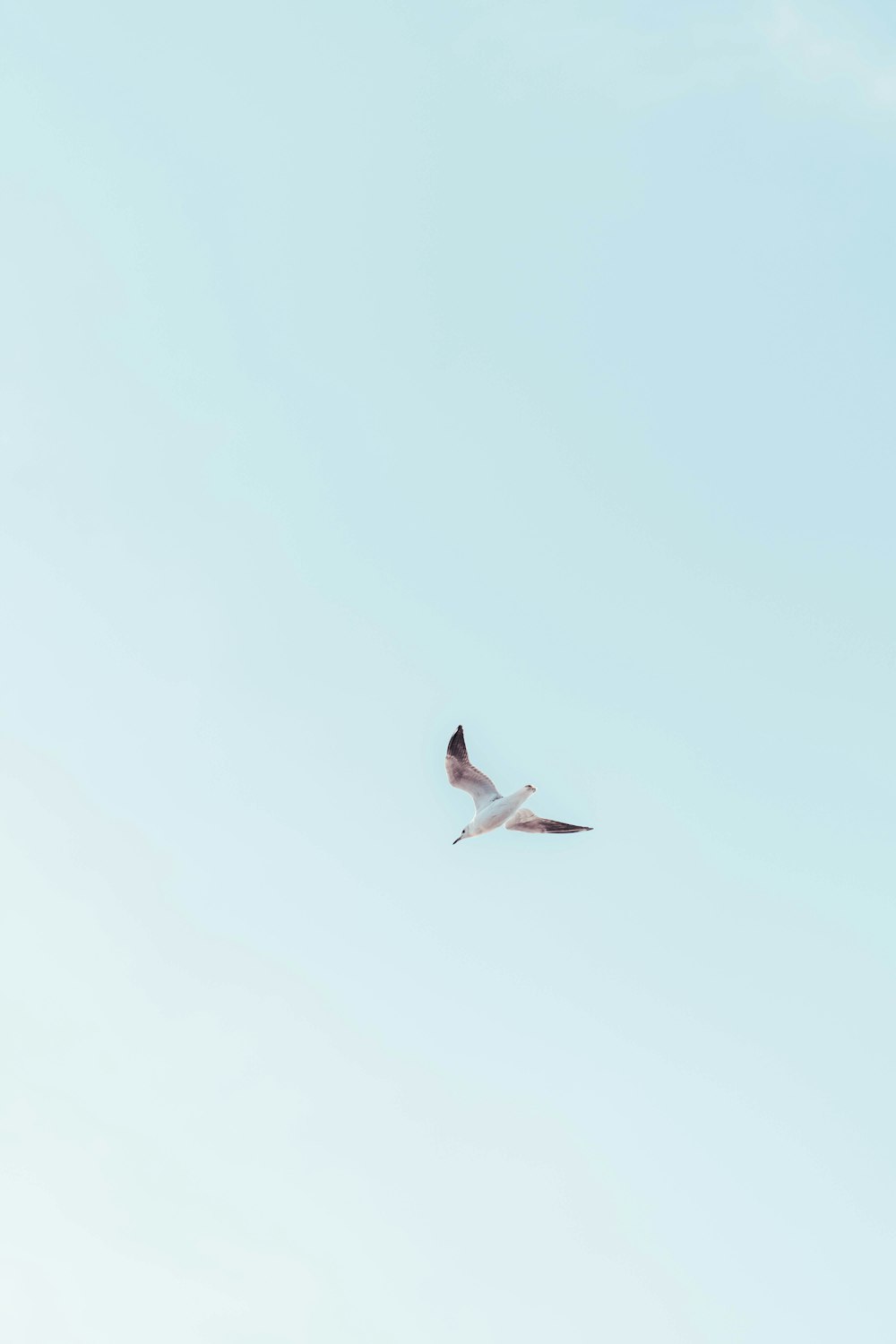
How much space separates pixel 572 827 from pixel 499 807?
132 inches

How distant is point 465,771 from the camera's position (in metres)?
63.1

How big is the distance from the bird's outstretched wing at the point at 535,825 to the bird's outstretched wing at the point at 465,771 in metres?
1.30

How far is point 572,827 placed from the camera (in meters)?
62.8

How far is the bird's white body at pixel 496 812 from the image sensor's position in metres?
60.8

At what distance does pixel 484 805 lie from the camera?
63.1 m

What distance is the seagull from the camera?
205 feet

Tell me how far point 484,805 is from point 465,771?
1.57 m

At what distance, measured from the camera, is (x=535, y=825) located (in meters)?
63.4

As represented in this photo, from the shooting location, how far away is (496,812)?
62.0 m

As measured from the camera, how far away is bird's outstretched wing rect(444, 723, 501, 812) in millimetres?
63000

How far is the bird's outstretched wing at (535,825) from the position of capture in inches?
2475

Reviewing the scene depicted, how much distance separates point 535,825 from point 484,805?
231 cm

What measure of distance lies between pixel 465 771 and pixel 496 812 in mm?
2285

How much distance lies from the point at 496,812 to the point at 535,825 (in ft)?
7.37
